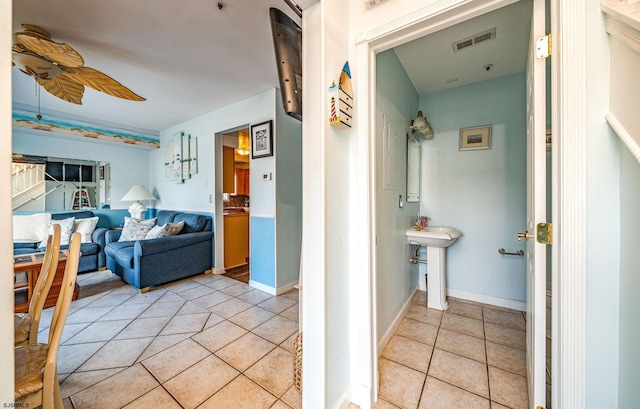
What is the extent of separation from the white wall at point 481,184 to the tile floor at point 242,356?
0.37 meters

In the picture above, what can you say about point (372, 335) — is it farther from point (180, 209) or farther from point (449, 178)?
point (180, 209)

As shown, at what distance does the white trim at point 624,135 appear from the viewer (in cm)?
63

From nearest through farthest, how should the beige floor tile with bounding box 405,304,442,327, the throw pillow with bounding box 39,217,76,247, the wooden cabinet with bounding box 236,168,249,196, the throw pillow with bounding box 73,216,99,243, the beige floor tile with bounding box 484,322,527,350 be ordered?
1. the beige floor tile with bounding box 484,322,527,350
2. the beige floor tile with bounding box 405,304,442,327
3. the throw pillow with bounding box 39,217,76,247
4. the throw pillow with bounding box 73,216,99,243
5. the wooden cabinet with bounding box 236,168,249,196

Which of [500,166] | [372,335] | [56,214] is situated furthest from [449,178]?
[56,214]

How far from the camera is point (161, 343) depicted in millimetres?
1934

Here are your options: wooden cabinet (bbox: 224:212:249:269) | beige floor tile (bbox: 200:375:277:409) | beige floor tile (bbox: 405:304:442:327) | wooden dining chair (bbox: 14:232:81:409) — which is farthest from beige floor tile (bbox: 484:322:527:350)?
wooden cabinet (bbox: 224:212:249:269)

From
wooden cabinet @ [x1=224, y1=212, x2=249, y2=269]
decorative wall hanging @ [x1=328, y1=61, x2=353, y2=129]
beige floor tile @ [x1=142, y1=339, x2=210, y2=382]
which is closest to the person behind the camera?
decorative wall hanging @ [x1=328, y1=61, x2=353, y2=129]

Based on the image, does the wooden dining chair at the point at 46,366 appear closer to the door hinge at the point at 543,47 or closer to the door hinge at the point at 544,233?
the door hinge at the point at 544,233

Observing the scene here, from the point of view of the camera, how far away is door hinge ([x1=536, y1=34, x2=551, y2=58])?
0.96 meters

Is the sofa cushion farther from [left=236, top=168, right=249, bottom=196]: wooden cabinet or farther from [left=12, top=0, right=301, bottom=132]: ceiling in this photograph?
[left=236, top=168, right=249, bottom=196]: wooden cabinet

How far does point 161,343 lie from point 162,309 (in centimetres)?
70

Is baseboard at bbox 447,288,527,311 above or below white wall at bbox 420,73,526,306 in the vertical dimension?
below

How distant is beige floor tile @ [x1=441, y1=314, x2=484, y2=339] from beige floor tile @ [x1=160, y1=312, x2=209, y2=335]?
2287mm

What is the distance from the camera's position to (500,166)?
2.54 metres
